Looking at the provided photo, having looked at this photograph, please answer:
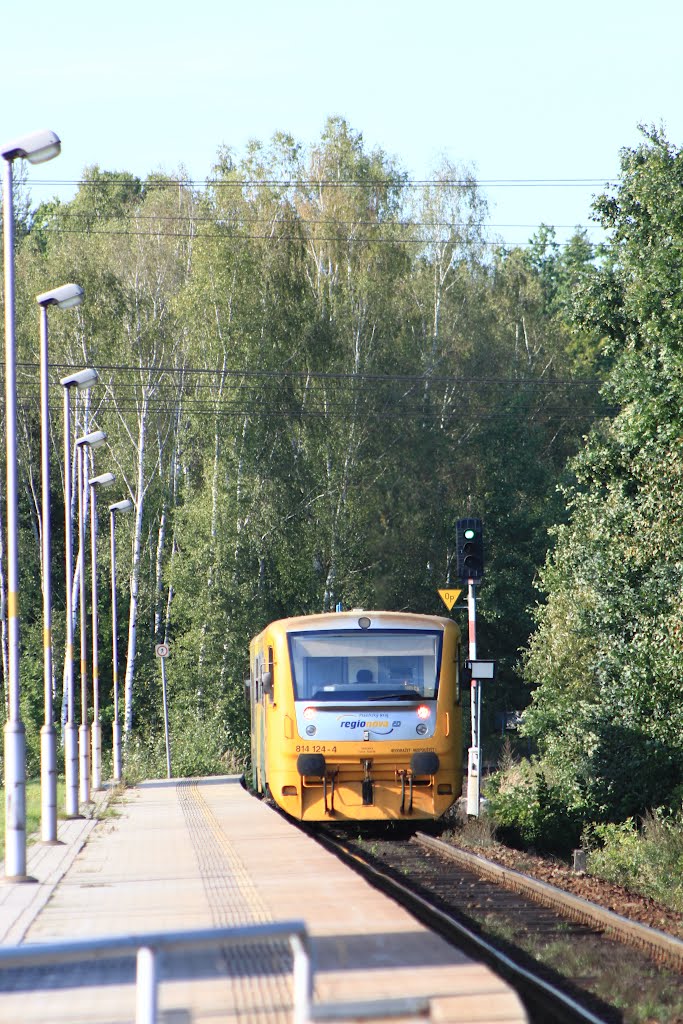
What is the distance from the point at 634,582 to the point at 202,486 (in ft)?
82.4

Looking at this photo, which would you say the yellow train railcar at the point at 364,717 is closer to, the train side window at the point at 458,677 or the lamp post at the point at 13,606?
the train side window at the point at 458,677

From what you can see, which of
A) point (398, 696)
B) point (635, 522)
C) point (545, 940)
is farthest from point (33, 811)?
point (545, 940)

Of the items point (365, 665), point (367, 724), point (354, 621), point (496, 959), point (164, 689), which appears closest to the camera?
point (496, 959)

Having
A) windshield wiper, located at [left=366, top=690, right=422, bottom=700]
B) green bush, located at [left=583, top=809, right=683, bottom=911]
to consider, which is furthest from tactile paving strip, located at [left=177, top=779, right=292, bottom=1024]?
green bush, located at [left=583, top=809, right=683, bottom=911]

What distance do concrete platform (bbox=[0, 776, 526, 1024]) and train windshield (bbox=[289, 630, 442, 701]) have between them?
1.95 metres

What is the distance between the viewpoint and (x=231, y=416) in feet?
144

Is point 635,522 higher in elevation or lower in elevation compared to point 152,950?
higher

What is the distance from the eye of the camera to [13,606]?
50.6ft

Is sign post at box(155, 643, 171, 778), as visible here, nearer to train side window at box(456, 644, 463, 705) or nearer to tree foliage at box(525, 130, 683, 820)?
tree foliage at box(525, 130, 683, 820)

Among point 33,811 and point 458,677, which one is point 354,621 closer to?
point 458,677

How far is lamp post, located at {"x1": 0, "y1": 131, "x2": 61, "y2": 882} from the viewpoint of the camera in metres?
14.2

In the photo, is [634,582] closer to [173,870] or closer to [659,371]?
[659,371]

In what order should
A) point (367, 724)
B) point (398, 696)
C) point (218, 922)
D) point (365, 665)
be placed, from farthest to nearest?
point (365, 665), point (398, 696), point (367, 724), point (218, 922)

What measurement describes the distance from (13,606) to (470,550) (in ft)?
28.9
